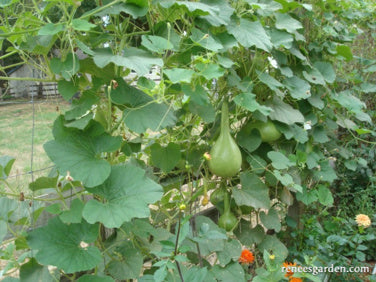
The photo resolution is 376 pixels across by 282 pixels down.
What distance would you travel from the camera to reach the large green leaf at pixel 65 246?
768mm

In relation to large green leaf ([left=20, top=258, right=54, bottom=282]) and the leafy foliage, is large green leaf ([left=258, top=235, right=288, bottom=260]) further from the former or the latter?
large green leaf ([left=20, top=258, right=54, bottom=282])

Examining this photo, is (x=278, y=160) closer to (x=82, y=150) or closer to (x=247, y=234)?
(x=247, y=234)

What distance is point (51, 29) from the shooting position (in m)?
0.75

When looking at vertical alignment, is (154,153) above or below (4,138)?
above

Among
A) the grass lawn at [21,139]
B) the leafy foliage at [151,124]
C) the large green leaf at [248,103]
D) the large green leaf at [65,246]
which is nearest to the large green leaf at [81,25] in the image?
the leafy foliage at [151,124]

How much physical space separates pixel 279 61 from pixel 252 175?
49cm

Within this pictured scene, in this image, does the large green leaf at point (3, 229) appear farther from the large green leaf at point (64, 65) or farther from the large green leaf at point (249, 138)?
the large green leaf at point (249, 138)

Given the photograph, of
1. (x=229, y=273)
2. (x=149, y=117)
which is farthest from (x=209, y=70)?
(x=229, y=273)

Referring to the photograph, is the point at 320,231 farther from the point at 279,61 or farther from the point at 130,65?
the point at 130,65

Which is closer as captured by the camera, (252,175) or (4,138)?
(252,175)

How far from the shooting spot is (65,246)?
809mm

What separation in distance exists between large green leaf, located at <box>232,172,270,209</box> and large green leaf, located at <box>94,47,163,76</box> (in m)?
0.65

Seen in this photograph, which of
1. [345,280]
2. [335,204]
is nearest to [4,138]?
[335,204]

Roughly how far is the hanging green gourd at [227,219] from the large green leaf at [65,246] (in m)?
0.64
